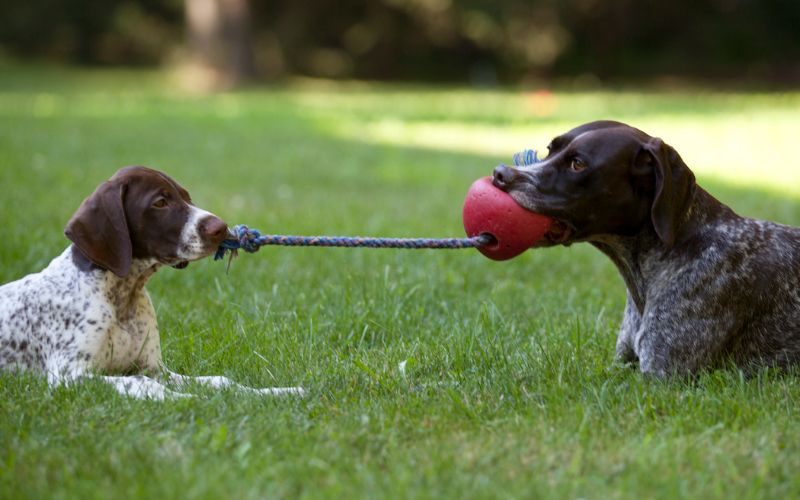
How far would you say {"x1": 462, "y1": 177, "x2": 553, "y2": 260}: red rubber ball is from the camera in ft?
14.0

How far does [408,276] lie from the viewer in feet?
20.9

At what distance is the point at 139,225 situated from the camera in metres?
4.36

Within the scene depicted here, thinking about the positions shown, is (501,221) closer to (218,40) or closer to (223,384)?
(223,384)

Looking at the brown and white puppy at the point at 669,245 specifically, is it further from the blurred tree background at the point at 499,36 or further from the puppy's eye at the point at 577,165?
the blurred tree background at the point at 499,36

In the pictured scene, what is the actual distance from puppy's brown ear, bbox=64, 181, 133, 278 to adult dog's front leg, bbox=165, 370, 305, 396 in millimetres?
528

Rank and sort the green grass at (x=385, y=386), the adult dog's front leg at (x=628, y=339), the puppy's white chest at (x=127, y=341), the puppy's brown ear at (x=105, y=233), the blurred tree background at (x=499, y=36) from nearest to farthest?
the green grass at (x=385, y=386) < the puppy's brown ear at (x=105, y=233) < the puppy's white chest at (x=127, y=341) < the adult dog's front leg at (x=628, y=339) < the blurred tree background at (x=499, y=36)

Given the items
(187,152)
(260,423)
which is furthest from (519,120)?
(260,423)


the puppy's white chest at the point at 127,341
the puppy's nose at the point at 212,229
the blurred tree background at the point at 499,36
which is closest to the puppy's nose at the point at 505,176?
the puppy's nose at the point at 212,229

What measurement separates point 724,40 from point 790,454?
114ft

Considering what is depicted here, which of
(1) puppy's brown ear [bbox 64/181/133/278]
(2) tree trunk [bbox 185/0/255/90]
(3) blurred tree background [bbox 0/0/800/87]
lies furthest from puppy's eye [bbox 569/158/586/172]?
(3) blurred tree background [bbox 0/0/800/87]

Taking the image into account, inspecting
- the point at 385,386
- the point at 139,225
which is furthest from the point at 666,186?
the point at 139,225

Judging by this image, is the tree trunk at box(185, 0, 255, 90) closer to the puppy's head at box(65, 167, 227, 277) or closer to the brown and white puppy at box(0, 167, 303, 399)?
the brown and white puppy at box(0, 167, 303, 399)

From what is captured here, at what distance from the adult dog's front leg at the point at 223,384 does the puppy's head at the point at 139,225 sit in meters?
0.52

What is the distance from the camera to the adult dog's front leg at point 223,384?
13.7 feet
